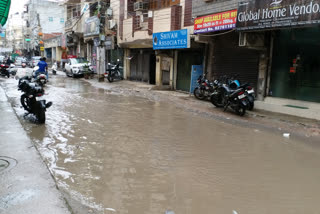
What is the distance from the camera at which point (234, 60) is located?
12.6 metres

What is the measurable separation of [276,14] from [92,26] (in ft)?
67.0

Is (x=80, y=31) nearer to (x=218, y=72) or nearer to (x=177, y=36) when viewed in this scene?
(x=177, y=36)

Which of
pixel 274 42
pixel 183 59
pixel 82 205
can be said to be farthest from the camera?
pixel 183 59

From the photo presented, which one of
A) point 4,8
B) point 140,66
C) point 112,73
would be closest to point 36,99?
point 4,8

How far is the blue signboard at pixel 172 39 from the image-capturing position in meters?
13.8

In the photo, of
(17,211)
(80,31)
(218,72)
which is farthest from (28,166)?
(80,31)

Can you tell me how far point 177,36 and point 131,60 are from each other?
346 inches

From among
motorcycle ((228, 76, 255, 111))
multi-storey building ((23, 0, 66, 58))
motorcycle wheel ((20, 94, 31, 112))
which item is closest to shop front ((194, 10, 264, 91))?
motorcycle ((228, 76, 255, 111))

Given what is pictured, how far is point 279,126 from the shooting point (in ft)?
27.1

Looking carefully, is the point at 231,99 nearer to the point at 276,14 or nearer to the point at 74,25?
the point at 276,14

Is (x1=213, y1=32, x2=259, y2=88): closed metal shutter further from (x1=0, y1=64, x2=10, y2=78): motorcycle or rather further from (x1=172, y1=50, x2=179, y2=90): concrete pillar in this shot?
(x1=0, y1=64, x2=10, y2=78): motorcycle

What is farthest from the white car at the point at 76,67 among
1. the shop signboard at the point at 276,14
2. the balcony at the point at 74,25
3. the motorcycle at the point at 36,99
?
the motorcycle at the point at 36,99

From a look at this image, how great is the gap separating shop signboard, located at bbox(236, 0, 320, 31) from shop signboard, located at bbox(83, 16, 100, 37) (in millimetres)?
17256

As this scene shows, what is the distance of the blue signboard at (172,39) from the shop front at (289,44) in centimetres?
407
